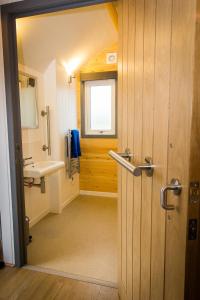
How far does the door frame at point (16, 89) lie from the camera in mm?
1519

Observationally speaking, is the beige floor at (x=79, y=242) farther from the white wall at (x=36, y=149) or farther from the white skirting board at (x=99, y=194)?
the white skirting board at (x=99, y=194)

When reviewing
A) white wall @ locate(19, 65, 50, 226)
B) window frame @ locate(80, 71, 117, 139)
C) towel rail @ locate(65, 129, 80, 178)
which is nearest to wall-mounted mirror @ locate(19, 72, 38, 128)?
white wall @ locate(19, 65, 50, 226)

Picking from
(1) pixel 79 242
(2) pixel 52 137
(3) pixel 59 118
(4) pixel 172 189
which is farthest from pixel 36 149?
(4) pixel 172 189

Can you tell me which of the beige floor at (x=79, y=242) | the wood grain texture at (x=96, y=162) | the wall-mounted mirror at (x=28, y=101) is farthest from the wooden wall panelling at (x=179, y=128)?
the wood grain texture at (x=96, y=162)

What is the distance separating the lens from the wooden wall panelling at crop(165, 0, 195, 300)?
1.78 feet

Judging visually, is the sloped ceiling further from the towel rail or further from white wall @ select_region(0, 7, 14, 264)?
the towel rail

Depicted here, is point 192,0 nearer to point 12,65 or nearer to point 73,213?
point 12,65

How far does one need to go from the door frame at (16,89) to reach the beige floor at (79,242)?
0.29 meters

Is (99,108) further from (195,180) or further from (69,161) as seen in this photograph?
(195,180)

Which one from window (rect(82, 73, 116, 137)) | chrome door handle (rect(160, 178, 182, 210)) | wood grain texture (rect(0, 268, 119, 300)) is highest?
window (rect(82, 73, 116, 137))

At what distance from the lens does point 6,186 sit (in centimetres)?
172

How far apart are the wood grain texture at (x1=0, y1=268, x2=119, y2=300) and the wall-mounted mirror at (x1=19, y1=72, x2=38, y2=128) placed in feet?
4.82

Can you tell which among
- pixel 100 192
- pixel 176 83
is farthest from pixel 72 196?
pixel 176 83

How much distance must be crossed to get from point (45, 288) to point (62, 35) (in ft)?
8.21
